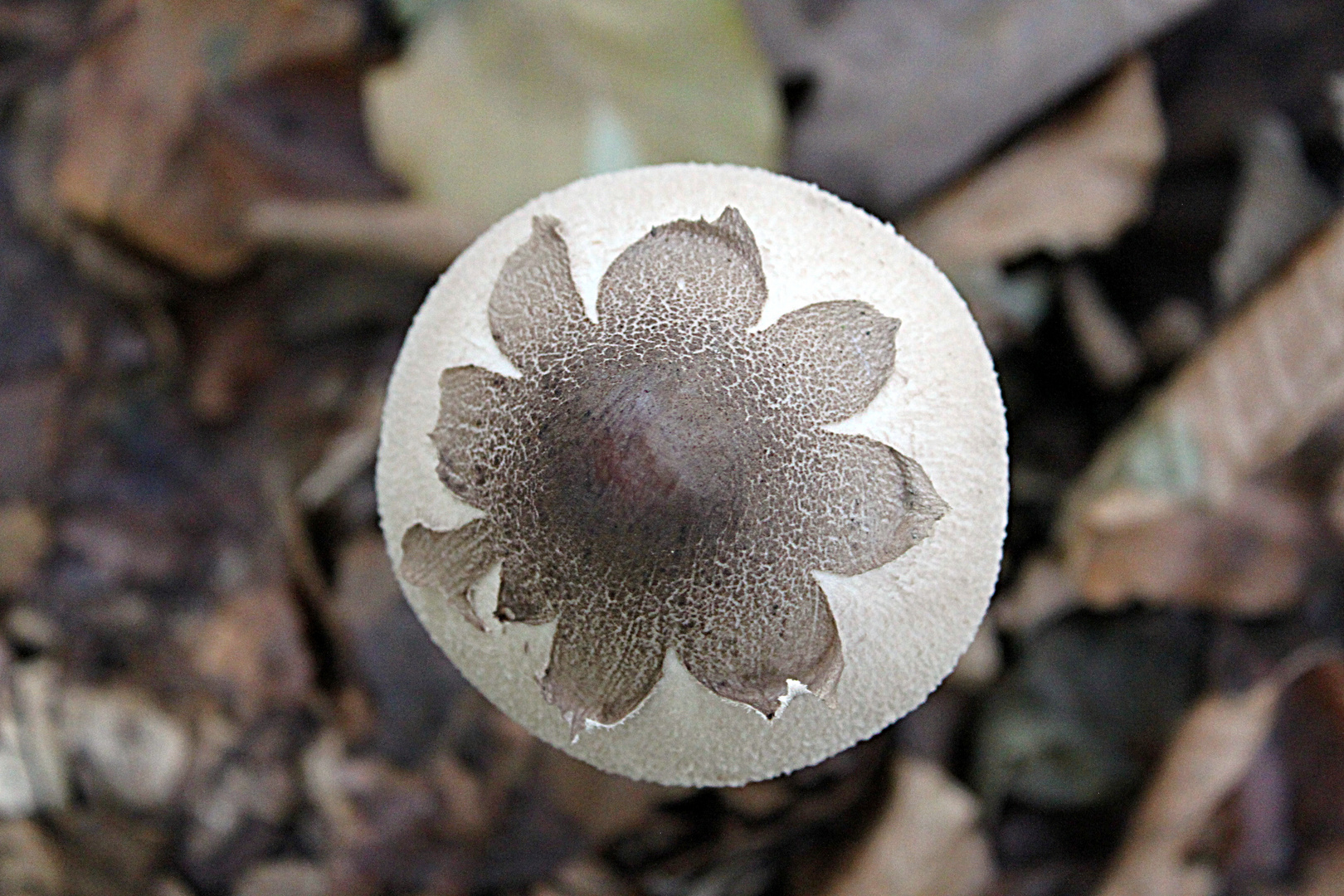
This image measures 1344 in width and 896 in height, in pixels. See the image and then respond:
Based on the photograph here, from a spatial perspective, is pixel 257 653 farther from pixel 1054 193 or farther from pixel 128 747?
pixel 1054 193

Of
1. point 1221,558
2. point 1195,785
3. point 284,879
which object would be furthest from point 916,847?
point 284,879

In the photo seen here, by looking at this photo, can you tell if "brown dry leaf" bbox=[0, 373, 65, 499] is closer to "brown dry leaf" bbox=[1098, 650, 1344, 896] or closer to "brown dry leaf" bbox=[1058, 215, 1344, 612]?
"brown dry leaf" bbox=[1058, 215, 1344, 612]

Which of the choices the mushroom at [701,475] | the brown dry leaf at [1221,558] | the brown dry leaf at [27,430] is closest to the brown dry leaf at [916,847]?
the brown dry leaf at [1221,558]

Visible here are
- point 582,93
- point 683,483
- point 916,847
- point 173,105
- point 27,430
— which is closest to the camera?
point 683,483

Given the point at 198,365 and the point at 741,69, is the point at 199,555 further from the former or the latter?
the point at 741,69

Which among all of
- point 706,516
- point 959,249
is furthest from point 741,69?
point 706,516

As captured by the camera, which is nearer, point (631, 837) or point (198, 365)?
point (631, 837)

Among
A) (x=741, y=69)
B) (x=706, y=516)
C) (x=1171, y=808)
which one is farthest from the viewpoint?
(x=741, y=69)
